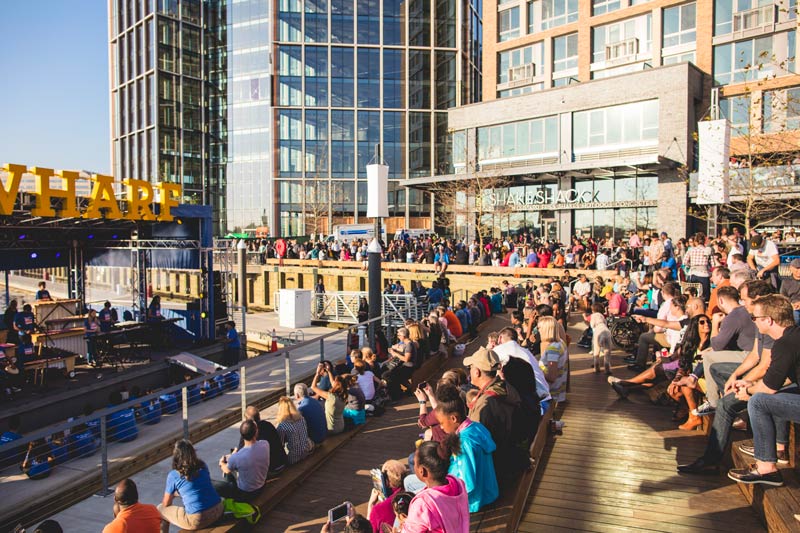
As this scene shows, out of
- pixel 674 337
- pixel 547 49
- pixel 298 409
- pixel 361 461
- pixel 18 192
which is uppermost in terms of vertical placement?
pixel 547 49

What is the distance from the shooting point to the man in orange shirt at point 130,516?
15.2 feet

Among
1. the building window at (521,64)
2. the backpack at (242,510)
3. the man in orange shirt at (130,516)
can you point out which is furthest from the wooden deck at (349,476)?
the building window at (521,64)

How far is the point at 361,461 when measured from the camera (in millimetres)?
7023

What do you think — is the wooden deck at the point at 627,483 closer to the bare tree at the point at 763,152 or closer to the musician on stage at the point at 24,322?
the bare tree at the point at 763,152

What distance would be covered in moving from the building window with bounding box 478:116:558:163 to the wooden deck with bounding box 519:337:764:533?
2903cm

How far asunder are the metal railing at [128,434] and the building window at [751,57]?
27927mm

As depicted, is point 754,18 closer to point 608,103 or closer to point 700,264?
point 608,103

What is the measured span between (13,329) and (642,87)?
31.3 meters

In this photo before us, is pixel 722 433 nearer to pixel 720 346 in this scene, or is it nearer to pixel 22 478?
pixel 720 346

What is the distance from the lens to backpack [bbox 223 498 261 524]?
5316mm

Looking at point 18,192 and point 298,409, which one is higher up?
point 18,192

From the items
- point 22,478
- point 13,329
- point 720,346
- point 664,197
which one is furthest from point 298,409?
point 664,197

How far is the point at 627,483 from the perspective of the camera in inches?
230

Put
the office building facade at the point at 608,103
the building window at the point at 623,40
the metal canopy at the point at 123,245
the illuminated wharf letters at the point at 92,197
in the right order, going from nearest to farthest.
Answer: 1. the illuminated wharf letters at the point at 92,197
2. the metal canopy at the point at 123,245
3. the office building facade at the point at 608,103
4. the building window at the point at 623,40
